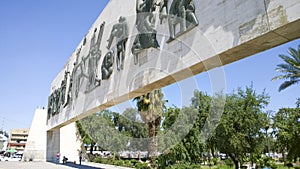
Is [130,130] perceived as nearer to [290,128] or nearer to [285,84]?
[290,128]

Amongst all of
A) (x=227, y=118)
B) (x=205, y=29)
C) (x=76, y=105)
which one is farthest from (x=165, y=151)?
(x=205, y=29)

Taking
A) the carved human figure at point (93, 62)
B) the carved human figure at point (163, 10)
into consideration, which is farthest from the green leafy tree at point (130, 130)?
the carved human figure at point (163, 10)

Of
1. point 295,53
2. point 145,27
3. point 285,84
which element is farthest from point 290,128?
point 145,27

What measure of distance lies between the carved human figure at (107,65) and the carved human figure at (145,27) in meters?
2.10

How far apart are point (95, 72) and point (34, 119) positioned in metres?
17.1

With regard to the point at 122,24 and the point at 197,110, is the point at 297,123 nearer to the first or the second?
the point at 197,110

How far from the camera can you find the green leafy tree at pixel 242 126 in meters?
19.1

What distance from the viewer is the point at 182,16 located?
24.7 feet

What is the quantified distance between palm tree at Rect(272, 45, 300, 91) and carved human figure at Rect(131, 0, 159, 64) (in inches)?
357

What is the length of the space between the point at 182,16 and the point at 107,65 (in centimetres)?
551

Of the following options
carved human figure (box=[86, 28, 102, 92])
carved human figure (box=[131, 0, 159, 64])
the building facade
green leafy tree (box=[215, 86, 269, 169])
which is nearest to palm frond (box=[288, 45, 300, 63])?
green leafy tree (box=[215, 86, 269, 169])

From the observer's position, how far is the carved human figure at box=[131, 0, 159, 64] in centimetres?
895

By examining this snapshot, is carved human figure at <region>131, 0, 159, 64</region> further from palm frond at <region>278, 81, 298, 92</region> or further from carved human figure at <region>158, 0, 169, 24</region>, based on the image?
palm frond at <region>278, 81, 298, 92</region>

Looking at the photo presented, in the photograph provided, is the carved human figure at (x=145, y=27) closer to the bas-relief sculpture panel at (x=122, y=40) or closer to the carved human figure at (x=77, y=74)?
the bas-relief sculpture panel at (x=122, y=40)
